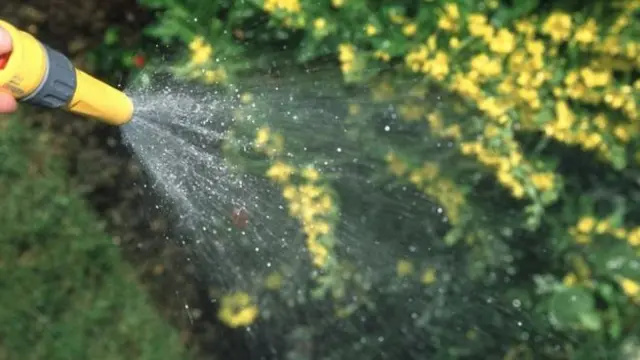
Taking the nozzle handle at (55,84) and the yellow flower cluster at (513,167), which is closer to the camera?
the nozzle handle at (55,84)

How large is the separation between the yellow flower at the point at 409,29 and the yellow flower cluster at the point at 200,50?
34 centimetres

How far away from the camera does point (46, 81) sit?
4.16 feet

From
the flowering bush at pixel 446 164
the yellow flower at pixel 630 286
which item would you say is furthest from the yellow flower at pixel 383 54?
the yellow flower at pixel 630 286

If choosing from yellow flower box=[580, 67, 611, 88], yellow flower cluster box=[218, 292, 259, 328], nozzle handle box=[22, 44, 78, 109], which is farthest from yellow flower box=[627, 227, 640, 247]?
nozzle handle box=[22, 44, 78, 109]

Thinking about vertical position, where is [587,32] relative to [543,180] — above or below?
above

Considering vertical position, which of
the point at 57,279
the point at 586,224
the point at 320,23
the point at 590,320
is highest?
the point at 320,23

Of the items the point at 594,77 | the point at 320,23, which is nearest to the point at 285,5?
the point at 320,23

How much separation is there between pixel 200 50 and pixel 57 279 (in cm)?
62

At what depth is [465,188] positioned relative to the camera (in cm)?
158

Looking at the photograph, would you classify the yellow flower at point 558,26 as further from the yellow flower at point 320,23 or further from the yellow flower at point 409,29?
the yellow flower at point 320,23

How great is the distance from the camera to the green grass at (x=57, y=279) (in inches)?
75.4

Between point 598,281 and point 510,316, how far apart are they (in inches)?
7.8

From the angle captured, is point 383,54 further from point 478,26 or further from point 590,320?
point 590,320

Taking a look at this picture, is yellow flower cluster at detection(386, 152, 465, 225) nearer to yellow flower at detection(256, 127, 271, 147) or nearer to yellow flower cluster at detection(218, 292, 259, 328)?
yellow flower at detection(256, 127, 271, 147)
